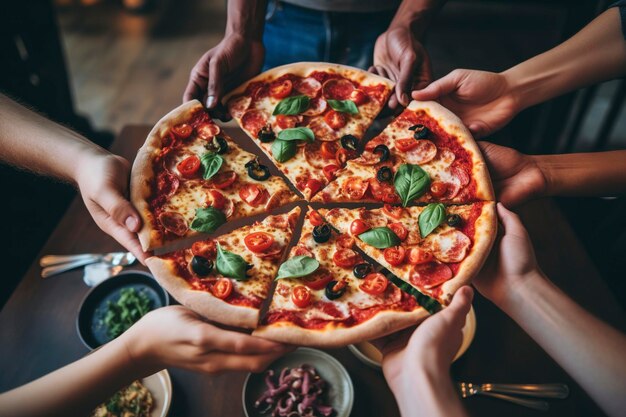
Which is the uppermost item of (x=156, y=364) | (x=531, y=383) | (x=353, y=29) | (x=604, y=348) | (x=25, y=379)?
(x=353, y=29)

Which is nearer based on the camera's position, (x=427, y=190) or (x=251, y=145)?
(x=427, y=190)

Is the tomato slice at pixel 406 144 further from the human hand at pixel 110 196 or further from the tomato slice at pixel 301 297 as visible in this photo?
the human hand at pixel 110 196

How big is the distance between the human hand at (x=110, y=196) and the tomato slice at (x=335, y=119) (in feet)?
4.90

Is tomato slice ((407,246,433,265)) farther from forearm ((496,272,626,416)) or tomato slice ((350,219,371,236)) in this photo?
forearm ((496,272,626,416))

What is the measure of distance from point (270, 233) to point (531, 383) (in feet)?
5.67

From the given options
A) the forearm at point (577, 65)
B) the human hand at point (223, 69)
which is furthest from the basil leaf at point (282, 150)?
the forearm at point (577, 65)

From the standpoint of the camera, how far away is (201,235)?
10.1 feet

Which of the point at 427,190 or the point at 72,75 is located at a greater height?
the point at 427,190

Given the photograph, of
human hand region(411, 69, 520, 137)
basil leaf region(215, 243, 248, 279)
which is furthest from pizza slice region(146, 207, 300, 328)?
human hand region(411, 69, 520, 137)

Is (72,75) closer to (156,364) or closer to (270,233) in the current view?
(270,233)

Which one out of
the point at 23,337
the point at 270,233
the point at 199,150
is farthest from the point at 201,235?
the point at 23,337

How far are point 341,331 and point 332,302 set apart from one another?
9.8 inches

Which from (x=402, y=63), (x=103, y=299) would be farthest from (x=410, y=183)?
(x=103, y=299)

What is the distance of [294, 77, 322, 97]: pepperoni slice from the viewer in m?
3.65
